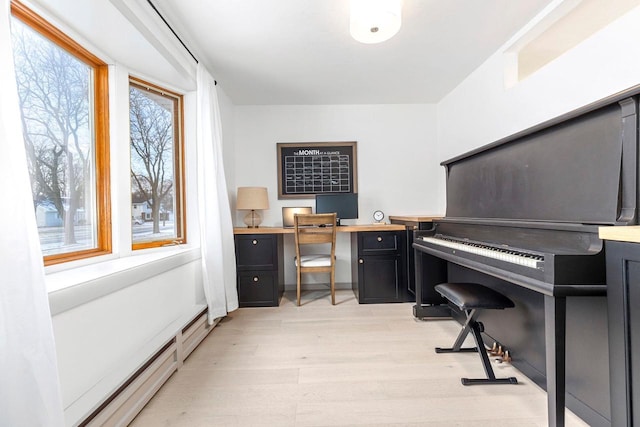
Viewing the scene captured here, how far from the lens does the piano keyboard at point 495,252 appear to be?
1179mm

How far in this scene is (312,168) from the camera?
3465mm

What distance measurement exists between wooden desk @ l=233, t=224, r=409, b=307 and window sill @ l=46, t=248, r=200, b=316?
985 mm

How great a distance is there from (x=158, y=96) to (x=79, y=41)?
0.70 meters

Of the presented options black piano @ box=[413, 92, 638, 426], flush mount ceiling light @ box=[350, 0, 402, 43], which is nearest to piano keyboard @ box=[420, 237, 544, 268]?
black piano @ box=[413, 92, 638, 426]

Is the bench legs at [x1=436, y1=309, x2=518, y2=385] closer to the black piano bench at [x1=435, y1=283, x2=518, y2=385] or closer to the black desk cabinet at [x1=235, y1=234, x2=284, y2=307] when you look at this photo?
the black piano bench at [x1=435, y1=283, x2=518, y2=385]

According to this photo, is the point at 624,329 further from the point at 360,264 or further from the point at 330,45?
the point at 330,45

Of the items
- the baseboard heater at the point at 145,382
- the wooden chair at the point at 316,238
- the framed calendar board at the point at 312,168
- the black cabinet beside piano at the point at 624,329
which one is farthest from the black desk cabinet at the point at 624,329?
the framed calendar board at the point at 312,168

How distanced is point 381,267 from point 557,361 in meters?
1.91

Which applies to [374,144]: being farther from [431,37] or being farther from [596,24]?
[596,24]

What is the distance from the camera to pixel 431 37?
2.13 m

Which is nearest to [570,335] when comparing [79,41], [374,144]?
[374,144]

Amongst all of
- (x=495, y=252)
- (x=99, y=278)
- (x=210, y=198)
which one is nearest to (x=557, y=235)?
(x=495, y=252)

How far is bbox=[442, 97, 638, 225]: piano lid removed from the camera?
42.6 inches

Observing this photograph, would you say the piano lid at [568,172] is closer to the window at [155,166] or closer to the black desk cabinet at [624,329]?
the black desk cabinet at [624,329]
